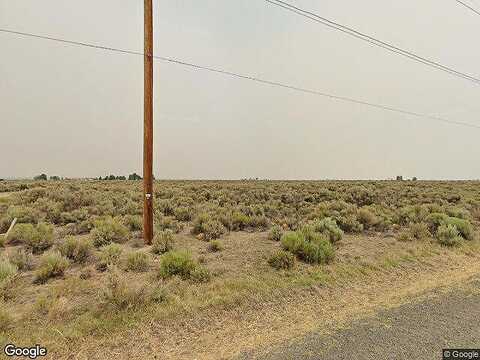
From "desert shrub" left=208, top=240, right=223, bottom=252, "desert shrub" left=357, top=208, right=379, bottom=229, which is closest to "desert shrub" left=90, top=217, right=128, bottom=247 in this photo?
"desert shrub" left=208, top=240, right=223, bottom=252

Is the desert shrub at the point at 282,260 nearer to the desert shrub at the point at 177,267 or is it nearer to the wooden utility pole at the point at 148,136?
the desert shrub at the point at 177,267

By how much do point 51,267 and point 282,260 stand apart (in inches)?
205

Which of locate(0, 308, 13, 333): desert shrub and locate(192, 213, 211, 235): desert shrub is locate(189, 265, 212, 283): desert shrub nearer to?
locate(0, 308, 13, 333): desert shrub

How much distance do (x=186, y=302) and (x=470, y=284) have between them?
20.3ft

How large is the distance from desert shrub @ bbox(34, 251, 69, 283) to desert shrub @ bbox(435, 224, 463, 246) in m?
11.3

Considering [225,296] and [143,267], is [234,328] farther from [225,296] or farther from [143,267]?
[143,267]

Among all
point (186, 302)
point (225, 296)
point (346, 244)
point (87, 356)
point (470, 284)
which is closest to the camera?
point (87, 356)

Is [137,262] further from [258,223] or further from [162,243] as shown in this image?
[258,223]

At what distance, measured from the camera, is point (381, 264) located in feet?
29.6

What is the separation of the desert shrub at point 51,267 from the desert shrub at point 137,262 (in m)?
1.38

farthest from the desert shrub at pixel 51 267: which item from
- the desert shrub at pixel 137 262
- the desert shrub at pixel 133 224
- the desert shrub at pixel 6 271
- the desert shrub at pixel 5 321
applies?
the desert shrub at pixel 133 224

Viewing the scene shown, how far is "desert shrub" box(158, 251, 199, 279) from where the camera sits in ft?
24.1

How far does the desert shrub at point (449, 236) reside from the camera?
11.2 meters

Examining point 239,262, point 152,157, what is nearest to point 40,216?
point 152,157
